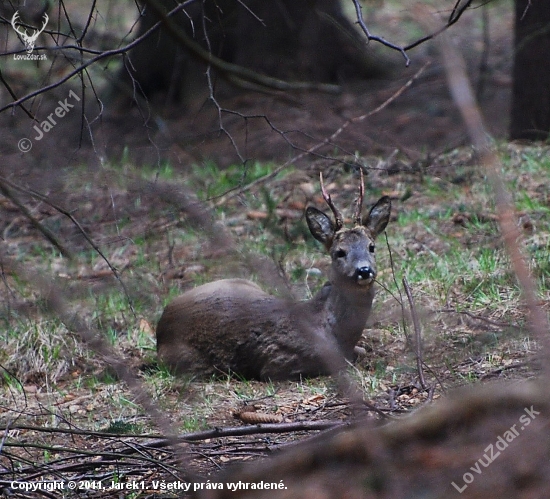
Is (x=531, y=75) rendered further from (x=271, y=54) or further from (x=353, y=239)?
(x=271, y=54)

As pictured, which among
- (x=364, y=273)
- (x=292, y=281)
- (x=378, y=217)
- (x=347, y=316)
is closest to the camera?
(x=364, y=273)

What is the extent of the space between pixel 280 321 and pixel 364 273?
0.69m

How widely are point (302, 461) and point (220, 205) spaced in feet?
18.4

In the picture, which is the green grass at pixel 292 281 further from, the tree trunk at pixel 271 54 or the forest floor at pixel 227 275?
the tree trunk at pixel 271 54

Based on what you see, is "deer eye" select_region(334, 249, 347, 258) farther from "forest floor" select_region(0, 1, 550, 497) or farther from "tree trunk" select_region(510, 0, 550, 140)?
"tree trunk" select_region(510, 0, 550, 140)

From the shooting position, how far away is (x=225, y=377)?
5859 millimetres

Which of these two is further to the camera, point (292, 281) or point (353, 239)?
point (292, 281)

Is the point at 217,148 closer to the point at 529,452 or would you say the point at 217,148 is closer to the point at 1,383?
the point at 1,383

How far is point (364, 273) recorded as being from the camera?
5555mm

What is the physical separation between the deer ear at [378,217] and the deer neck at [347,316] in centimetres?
49

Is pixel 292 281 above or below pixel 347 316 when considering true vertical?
above

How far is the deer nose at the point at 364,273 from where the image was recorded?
5547mm

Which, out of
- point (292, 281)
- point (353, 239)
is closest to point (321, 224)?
point (353, 239)

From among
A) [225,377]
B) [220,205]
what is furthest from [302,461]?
[220,205]
